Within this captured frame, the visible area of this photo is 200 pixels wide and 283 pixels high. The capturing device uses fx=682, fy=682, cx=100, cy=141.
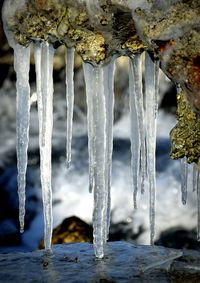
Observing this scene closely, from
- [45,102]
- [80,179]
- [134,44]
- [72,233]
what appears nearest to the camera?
[134,44]

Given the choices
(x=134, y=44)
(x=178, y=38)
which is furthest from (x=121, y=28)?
(x=178, y=38)

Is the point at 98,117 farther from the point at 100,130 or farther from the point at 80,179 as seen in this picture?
the point at 80,179

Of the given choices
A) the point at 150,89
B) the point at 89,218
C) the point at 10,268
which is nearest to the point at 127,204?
the point at 89,218

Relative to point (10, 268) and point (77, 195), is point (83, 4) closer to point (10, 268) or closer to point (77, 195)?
point (10, 268)

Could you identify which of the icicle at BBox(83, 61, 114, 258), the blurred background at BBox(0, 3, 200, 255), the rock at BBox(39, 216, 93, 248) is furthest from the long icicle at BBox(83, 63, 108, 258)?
the blurred background at BBox(0, 3, 200, 255)

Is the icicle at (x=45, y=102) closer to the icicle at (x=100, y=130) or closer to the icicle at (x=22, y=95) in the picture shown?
the icicle at (x=22, y=95)
